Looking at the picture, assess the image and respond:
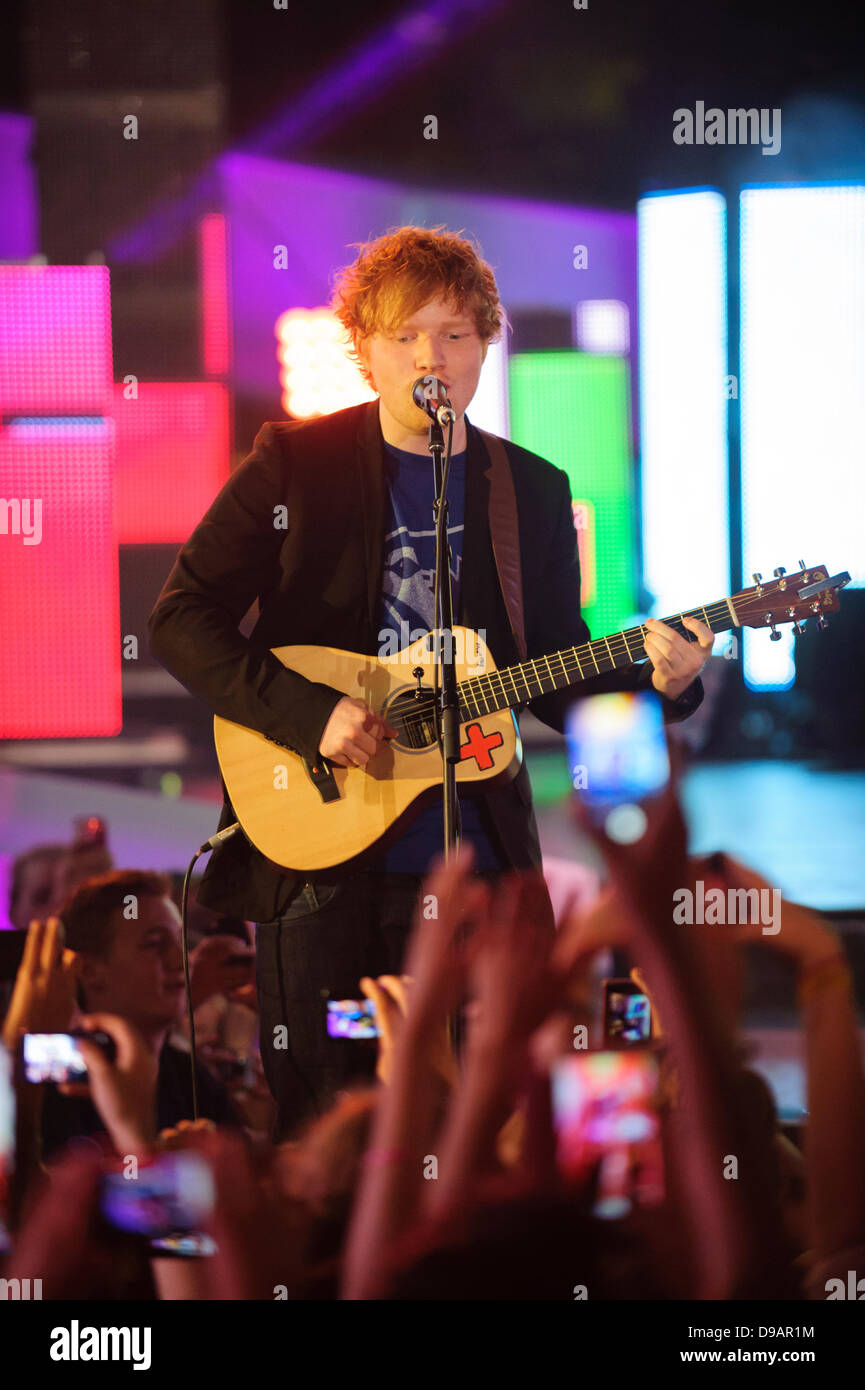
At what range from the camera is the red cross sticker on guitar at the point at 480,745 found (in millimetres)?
2613

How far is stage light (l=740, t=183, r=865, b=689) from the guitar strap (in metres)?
1.27

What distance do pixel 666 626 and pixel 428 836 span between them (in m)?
0.65

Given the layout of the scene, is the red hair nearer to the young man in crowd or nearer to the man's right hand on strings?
the man's right hand on strings

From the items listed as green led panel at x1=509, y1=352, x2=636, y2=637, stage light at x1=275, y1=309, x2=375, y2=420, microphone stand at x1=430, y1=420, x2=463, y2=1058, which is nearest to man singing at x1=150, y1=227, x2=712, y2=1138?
microphone stand at x1=430, y1=420, x2=463, y2=1058

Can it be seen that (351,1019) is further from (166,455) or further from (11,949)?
(166,455)

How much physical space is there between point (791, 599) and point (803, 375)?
4.57 feet

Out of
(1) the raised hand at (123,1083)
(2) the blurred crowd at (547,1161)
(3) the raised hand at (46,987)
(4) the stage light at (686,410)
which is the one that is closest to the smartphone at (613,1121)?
(2) the blurred crowd at (547,1161)

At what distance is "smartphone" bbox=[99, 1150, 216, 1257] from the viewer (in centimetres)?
196

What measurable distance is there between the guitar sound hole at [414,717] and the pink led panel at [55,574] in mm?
1275

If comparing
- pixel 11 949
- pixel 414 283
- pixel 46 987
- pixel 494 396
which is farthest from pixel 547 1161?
pixel 494 396

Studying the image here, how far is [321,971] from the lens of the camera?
2533mm

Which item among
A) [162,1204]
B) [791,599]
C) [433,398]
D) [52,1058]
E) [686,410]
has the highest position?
[686,410]
